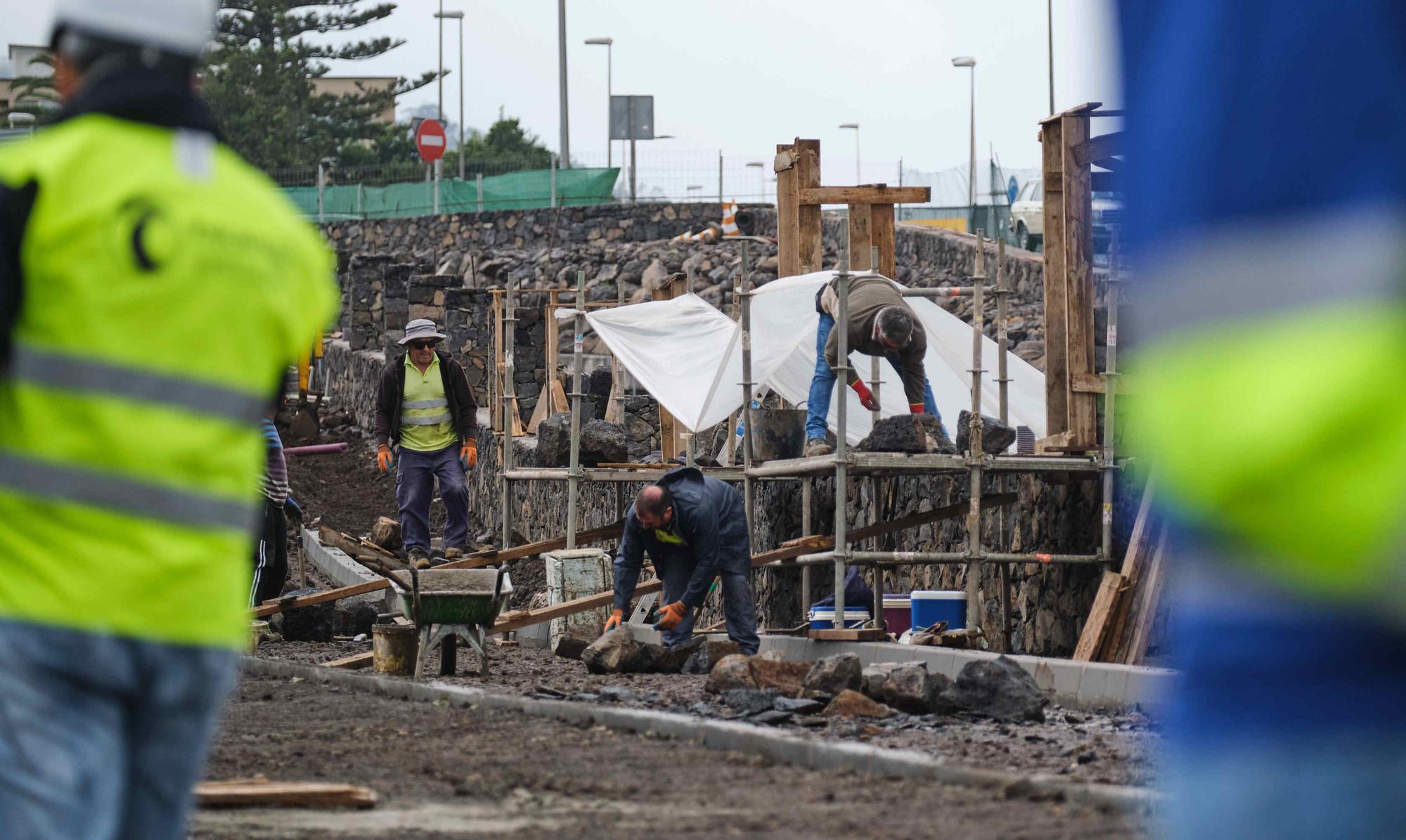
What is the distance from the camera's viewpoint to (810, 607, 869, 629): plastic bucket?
12.7 m

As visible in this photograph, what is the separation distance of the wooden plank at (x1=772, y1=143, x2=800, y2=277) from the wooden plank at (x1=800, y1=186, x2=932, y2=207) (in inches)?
14.5

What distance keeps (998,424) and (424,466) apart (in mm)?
4186

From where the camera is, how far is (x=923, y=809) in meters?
5.62

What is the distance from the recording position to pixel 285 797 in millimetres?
5531

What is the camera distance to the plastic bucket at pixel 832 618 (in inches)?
499

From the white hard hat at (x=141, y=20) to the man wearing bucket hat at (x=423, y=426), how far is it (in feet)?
37.2

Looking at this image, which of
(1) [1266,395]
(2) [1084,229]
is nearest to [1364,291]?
(1) [1266,395]

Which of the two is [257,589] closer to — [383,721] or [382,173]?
[383,721]

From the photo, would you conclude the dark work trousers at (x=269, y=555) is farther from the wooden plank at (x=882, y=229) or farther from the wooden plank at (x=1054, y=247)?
the wooden plank at (x=882, y=229)

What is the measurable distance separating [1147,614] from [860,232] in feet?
20.4

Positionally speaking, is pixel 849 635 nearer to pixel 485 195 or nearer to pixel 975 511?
pixel 975 511

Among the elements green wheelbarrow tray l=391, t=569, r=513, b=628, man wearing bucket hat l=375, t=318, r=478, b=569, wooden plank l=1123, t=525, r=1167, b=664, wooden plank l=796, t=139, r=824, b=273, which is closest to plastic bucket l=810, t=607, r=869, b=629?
wooden plank l=1123, t=525, r=1167, b=664

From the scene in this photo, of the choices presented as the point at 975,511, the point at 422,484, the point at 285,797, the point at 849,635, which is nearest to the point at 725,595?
the point at 849,635

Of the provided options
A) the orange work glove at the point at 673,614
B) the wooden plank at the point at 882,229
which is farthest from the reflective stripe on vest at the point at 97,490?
the wooden plank at the point at 882,229
